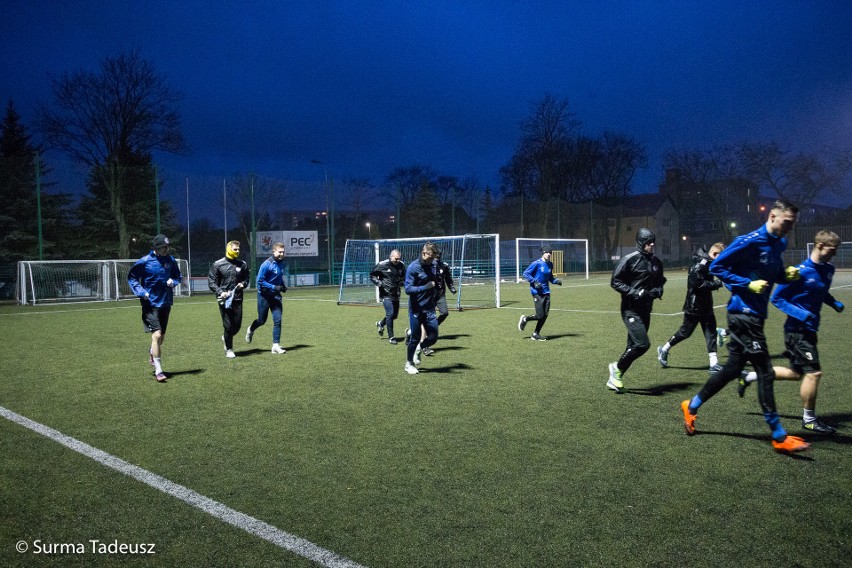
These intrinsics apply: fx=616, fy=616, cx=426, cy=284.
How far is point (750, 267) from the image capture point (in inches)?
215

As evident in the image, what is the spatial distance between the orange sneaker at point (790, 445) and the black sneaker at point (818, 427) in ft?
2.23

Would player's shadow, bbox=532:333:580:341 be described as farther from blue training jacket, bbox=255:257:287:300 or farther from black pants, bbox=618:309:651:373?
blue training jacket, bbox=255:257:287:300

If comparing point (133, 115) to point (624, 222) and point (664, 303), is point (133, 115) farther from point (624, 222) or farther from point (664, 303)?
point (624, 222)

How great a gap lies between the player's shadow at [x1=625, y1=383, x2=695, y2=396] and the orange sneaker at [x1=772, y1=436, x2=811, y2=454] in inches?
96.6

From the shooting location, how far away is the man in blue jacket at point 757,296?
210 inches

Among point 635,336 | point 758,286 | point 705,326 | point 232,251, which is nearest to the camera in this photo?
point 758,286

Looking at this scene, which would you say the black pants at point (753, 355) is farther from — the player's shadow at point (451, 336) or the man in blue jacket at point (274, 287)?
the player's shadow at point (451, 336)

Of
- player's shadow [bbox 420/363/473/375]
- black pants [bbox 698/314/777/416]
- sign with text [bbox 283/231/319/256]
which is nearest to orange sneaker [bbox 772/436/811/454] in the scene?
black pants [bbox 698/314/777/416]

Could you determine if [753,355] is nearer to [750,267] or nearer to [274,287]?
[750,267]

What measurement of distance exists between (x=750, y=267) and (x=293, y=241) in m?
36.1

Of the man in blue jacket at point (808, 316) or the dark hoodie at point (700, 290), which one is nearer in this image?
the man in blue jacket at point (808, 316)

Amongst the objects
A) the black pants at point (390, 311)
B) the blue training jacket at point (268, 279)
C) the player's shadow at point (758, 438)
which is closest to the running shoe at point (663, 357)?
the player's shadow at point (758, 438)

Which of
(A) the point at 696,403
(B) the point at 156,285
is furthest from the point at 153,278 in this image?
(A) the point at 696,403

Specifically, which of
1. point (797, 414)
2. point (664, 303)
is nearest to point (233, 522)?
point (797, 414)
